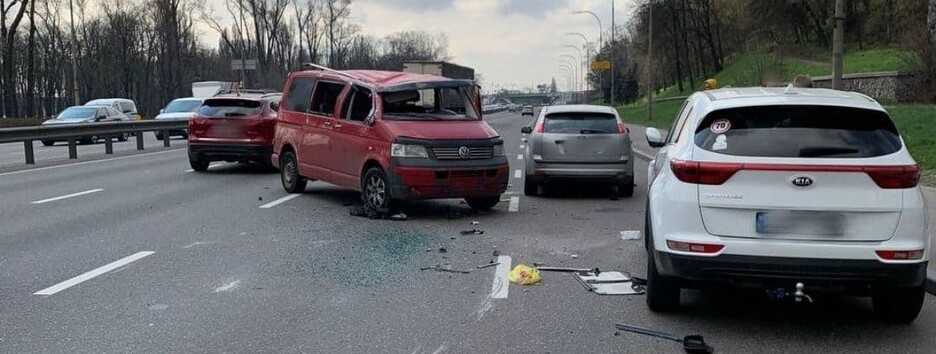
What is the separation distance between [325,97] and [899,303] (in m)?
8.48

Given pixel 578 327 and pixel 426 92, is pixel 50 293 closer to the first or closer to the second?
pixel 578 327

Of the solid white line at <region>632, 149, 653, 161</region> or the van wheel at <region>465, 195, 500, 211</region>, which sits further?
the solid white line at <region>632, 149, 653, 161</region>

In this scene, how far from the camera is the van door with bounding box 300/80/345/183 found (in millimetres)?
11977

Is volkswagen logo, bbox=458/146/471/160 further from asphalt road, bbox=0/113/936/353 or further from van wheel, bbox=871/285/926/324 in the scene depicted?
van wheel, bbox=871/285/926/324

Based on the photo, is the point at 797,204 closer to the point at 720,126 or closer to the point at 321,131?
the point at 720,126

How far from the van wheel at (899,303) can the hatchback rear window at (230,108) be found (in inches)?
515

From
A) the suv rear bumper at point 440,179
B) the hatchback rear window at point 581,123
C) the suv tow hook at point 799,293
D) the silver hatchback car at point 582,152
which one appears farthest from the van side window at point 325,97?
the suv tow hook at point 799,293

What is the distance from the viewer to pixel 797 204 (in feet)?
17.3

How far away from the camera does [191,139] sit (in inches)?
670

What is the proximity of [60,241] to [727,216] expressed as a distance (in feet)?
23.5

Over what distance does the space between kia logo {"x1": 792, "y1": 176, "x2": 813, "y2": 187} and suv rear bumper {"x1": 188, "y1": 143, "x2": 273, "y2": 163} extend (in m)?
12.9

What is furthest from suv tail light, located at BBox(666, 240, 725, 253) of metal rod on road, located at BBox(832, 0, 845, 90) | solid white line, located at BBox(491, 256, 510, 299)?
metal rod on road, located at BBox(832, 0, 845, 90)

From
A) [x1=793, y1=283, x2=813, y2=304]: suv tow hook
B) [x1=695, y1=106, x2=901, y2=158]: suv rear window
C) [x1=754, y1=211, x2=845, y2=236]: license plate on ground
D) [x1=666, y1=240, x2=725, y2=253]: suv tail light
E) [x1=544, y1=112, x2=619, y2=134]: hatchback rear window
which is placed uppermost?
[x1=695, y1=106, x2=901, y2=158]: suv rear window

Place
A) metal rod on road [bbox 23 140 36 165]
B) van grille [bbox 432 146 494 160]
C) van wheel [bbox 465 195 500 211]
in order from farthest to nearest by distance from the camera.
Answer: metal rod on road [bbox 23 140 36 165] → van wheel [bbox 465 195 500 211] → van grille [bbox 432 146 494 160]
